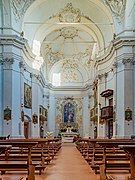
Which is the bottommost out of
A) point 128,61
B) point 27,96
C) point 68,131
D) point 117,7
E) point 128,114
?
point 68,131

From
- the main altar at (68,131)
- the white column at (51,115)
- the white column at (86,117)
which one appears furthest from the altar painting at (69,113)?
the white column at (51,115)

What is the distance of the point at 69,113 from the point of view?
42969mm

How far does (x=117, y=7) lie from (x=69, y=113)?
66.7 ft

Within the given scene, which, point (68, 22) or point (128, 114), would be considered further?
point (68, 22)

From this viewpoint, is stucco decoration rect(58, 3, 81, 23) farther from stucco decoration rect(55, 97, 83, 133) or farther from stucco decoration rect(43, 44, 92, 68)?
stucco decoration rect(55, 97, 83, 133)

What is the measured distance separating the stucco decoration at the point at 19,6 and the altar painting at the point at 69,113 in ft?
65.2

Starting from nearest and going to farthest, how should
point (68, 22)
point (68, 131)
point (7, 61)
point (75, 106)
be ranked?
1. point (7, 61)
2. point (68, 22)
3. point (68, 131)
4. point (75, 106)

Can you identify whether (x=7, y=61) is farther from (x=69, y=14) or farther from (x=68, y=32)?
(x=68, y=32)

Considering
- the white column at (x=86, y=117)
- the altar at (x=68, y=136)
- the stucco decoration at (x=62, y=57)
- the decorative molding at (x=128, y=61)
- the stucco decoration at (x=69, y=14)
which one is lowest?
the altar at (x=68, y=136)

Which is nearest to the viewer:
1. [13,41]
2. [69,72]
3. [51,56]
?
[13,41]

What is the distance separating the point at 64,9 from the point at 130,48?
7.65 metres

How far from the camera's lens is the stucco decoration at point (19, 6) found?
79.2 feet

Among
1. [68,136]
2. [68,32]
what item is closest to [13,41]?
[68,32]

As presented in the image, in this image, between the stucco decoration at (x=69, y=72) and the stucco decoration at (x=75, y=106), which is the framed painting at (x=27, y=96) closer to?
the stucco decoration at (x=75, y=106)
